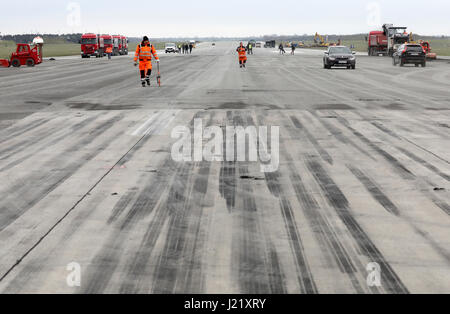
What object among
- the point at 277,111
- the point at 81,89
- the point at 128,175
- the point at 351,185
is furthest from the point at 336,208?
the point at 81,89

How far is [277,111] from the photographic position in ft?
48.4

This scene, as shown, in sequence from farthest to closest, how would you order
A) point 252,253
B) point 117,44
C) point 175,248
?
point 117,44 < point 175,248 < point 252,253

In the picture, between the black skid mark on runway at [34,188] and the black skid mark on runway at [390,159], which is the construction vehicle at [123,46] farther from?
the black skid mark on runway at [34,188]

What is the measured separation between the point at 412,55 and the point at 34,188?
37937mm

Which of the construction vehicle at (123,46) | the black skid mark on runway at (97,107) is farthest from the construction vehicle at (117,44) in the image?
the black skid mark on runway at (97,107)

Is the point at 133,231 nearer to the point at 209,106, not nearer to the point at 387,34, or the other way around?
the point at 209,106

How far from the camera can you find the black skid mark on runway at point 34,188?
6258 millimetres

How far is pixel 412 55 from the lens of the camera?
4106cm

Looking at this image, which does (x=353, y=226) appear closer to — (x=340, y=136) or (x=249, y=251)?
(x=249, y=251)

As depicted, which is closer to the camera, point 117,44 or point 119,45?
point 117,44

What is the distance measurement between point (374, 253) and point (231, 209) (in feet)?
5.97

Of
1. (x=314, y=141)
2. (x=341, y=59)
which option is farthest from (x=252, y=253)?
(x=341, y=59)

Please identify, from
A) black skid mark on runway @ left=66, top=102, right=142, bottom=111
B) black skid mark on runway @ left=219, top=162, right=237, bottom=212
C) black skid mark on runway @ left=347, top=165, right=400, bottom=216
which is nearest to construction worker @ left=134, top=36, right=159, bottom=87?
black skid mark on runway @ left=66, top=102, right=142, bottom=111

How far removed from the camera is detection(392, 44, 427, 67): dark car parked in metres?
40.7
